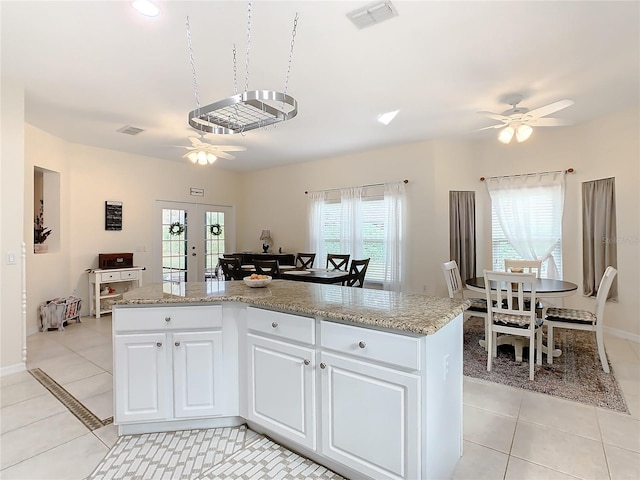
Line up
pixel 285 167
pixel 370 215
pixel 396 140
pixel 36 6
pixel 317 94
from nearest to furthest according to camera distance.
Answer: pixel 36 6 → pixel 317 94 → pixel 396 140 → pixel 370 215 → pixel 285 167

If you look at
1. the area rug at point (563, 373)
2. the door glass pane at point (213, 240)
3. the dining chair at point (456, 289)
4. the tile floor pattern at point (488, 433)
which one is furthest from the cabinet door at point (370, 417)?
the door glass pane at point (213, 240)

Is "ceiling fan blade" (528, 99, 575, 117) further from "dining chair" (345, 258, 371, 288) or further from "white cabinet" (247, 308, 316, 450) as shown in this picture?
"white cabinet" (247, 308, 316, 450)

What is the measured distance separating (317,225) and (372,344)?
5.08 metres

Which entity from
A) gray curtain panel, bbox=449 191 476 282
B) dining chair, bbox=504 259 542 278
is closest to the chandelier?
dining chair, bbox=504 259 542 278

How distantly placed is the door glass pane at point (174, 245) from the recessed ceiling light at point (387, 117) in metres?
4.43

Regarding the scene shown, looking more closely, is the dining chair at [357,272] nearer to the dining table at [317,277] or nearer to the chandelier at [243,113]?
the dining table at [317,277]

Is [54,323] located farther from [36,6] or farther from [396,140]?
[396,140]

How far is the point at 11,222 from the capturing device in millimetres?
3262

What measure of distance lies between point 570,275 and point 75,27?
6.16 meters

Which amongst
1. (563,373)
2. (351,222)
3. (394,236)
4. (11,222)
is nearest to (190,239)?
(351,222)

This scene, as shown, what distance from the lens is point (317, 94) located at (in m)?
3.57

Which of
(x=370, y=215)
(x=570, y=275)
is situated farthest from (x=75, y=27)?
(x=570, y=275)

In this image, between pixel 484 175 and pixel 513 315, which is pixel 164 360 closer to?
pixel 513 315

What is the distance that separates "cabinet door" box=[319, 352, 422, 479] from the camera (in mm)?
1508
